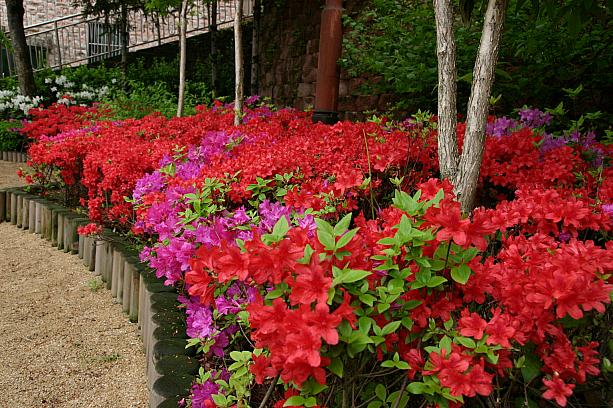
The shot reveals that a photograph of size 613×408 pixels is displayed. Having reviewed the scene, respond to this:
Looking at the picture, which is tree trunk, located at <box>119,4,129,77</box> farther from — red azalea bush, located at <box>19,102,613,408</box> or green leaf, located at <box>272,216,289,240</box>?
green leaf, located at <box>272,216,289,240</box>

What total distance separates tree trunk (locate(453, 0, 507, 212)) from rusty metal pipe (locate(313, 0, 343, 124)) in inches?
109

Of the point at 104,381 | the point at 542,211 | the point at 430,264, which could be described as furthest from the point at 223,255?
the point at 104,381

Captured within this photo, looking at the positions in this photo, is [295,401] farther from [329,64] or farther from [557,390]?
[329,64]

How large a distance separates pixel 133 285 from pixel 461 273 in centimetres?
225

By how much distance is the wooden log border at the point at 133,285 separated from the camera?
1851mm

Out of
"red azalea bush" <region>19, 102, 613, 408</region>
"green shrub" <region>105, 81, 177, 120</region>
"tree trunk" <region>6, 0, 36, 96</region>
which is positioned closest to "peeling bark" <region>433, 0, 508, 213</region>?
"red azalea bush" <region>19, 102, 613, 408</region>

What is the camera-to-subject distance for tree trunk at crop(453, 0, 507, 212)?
2.16 metres

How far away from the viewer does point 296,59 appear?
29.9ft

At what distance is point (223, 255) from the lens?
133 cm

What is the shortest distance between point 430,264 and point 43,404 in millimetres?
1895

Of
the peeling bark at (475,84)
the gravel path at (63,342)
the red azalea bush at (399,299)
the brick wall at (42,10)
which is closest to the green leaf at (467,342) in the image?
the red azalea bush at (399,299)

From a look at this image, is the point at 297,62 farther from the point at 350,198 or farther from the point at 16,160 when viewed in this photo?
the point at 350,198

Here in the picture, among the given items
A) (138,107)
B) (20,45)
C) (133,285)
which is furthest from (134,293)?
(20,45)

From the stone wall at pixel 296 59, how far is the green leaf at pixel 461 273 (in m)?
5.93
